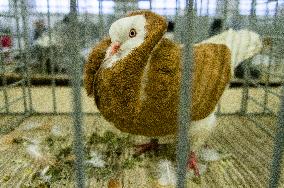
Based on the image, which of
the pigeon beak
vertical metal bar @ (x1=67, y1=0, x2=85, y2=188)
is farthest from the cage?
the pigeon beak

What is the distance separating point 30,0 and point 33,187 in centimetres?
181

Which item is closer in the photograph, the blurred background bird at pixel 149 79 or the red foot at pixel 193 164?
the blurred background bird at pixel 149 79

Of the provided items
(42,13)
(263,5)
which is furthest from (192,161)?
(42,13)

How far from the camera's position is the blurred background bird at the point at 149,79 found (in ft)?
3.12

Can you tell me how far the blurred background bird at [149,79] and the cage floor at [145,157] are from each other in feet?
0.45

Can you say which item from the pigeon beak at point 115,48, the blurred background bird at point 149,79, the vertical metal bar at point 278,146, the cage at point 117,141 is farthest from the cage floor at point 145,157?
the vertical metal bar at point 278,146

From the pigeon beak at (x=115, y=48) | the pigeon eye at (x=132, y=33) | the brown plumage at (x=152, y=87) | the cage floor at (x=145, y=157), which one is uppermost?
the pigeon eye at (x=132, y=33)

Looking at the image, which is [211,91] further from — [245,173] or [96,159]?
[96,159]

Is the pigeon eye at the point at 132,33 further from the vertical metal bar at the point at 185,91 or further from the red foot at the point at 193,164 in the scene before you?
the vertical metal bar at the point at 185,91

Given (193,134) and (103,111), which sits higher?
(103,111)

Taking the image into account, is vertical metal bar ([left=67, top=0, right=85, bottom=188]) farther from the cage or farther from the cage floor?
the cage floor

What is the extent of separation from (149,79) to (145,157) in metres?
0.40

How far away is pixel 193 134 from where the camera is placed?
1123mm

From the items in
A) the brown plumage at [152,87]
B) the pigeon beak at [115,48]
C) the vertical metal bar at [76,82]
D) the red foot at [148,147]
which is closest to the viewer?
the vertical metal bar at [76,82]
